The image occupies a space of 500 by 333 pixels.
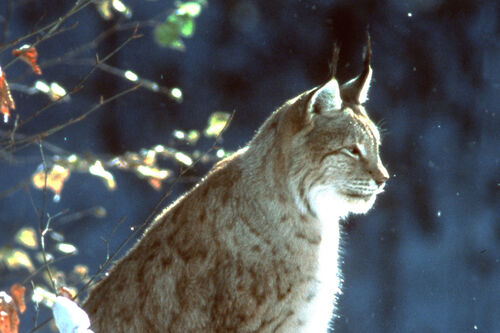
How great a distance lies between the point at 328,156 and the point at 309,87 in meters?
3.99

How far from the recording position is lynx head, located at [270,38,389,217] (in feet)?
13.5

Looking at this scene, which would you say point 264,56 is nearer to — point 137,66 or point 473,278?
point 137,66

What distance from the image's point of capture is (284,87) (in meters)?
8.21

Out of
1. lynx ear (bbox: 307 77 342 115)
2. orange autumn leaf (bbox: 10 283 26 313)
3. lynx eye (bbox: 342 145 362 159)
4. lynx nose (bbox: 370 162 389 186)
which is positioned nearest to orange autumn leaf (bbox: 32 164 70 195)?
orange autumn leaf (bbox: 10 283 26 313)

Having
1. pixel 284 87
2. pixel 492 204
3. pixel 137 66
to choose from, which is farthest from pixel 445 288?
pixel 137 66

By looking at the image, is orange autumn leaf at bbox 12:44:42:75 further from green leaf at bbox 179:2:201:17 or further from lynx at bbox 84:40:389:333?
lynx at bbox 84:40:389:333

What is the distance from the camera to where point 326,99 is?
161 inches

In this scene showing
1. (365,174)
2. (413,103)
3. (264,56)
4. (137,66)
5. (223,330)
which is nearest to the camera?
(223,330)

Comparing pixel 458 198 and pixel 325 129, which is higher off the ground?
pixel 325 129

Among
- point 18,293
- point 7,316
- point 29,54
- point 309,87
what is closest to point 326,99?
point 29,54

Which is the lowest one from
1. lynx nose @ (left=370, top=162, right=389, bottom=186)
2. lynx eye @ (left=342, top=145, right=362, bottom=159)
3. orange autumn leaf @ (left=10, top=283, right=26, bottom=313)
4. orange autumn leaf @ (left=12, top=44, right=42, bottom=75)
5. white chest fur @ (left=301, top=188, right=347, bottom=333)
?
white chest fur @ (left=301, top=188, right=347, bottom=333)

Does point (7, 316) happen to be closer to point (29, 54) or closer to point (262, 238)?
point (29, 54)

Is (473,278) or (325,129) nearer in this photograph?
(325,129)

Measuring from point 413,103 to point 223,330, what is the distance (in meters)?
5.22
